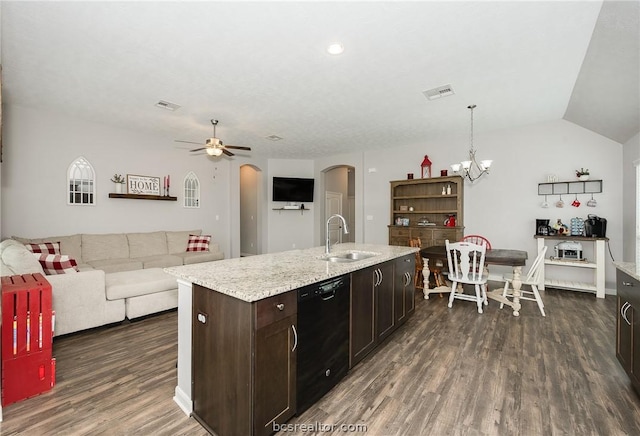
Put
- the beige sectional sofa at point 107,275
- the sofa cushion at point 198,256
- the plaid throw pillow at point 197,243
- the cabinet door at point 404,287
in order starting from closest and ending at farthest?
1. the beige sectional sofa at point 107,275
2. the cabinet door at point 404,287
3. the sofa cushion at point 198,256
4. the plaid throw pillow at point 197,243

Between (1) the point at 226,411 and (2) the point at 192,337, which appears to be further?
(2) the point at 192,337

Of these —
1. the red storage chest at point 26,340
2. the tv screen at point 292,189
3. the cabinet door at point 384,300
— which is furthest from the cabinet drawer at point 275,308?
the tv screen at point 292,189

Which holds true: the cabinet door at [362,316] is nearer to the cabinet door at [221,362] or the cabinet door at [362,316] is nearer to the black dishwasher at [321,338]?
the black dishwasher at [321,338]

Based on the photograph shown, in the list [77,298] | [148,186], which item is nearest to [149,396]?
[77,298]

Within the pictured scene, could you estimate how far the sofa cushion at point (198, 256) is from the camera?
494 centimetres

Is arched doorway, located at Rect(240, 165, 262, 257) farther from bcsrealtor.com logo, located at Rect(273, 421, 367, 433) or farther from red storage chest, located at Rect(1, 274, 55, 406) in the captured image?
bcsrealtor.com logo, located at Rect(273, 421, 367, 433)

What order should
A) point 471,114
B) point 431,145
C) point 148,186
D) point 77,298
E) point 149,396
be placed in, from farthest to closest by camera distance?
point 431,145 < point 148,186 < point 471,114 < point 77,298 < point 149,396

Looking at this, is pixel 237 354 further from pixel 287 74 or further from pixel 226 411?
pixel 287 74

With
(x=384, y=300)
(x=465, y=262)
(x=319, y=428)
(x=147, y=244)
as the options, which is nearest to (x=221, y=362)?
(x=319, y=428)

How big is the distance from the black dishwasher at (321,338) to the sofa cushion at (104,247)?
172 inches

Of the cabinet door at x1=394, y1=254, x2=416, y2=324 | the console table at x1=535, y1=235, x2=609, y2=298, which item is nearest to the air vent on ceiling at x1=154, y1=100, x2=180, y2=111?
the cabinet door at x1=394, y1=254, x2=416, y2=324

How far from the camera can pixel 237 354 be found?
150 cm

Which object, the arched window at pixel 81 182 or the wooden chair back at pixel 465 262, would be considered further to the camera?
the arched window at pixel 81 182

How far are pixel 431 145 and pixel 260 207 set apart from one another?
456cm
